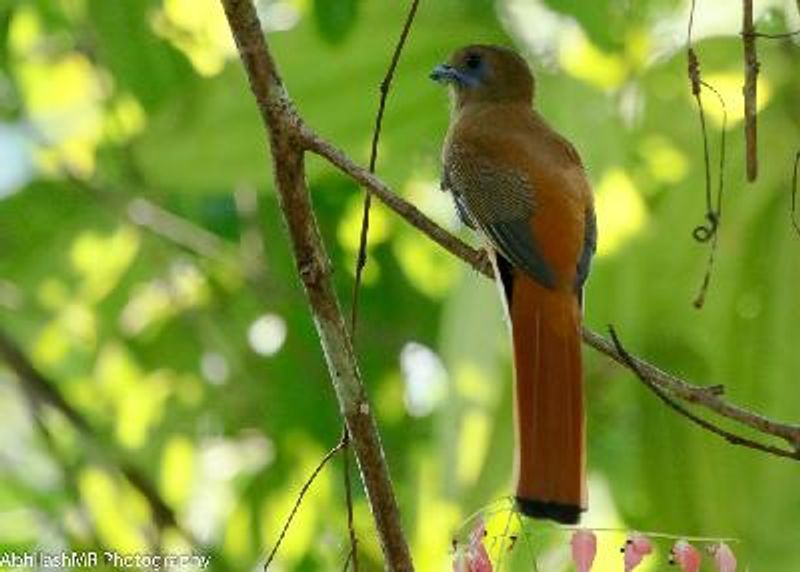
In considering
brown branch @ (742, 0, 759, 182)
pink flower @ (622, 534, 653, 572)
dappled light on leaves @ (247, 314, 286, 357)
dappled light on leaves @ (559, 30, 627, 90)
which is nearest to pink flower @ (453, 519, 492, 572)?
pink flower @ (622, 534, 653, 572)

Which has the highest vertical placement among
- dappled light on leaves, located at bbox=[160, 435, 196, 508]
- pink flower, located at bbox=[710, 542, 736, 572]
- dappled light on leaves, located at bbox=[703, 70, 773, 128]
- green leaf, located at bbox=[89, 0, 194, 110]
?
green leaf, located at bbox=[89, 0, 194, 110]

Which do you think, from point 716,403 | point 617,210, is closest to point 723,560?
point 716,403

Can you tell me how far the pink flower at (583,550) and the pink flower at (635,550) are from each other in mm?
41

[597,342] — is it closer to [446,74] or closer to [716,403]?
[716,403]

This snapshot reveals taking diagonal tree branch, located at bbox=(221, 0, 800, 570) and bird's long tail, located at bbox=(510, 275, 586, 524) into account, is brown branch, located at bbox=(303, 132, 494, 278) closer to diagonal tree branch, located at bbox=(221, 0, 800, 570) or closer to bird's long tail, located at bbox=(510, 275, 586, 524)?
diagonal tree branch, located at bbox=(221, 0, 800, 570)

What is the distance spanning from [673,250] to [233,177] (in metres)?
0.82

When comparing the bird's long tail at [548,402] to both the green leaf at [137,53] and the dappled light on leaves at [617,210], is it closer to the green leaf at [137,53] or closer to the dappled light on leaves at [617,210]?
the dappled light on leaves at [617,210]

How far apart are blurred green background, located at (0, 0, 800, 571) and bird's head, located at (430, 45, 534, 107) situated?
0.12 metres

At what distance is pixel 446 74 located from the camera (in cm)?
364

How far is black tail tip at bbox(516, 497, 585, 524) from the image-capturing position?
245 cm

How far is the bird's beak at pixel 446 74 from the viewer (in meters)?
3.63

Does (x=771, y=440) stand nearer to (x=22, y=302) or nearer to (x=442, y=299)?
(x=442, y=299)

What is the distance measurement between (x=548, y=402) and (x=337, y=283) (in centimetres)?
192

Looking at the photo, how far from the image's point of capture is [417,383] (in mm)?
4520
